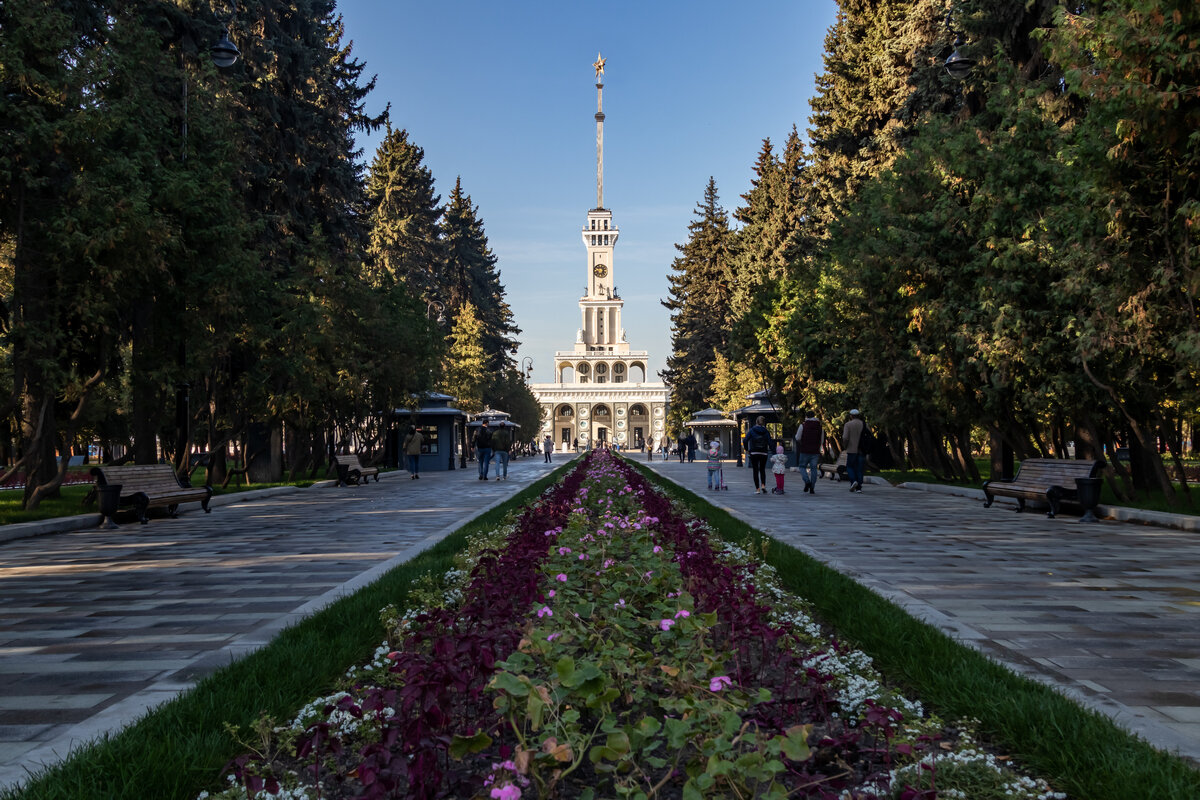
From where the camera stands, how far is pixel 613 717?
3.12 metres

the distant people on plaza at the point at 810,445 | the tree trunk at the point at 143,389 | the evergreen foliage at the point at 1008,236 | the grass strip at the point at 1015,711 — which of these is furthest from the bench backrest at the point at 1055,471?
the tree trunk at the point at 143,389

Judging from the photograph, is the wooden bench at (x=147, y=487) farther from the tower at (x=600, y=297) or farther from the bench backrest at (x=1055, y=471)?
the tower at (x=600, y=297)

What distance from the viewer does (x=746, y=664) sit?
4.43 meters

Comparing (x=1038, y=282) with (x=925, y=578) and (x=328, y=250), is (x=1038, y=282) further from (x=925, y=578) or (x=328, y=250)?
(x=328, y=250)

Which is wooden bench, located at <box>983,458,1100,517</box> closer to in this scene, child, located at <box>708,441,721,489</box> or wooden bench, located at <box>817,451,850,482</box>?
child, located at <box>708,441,721,489</box>

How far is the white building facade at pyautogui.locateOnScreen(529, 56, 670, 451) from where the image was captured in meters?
121

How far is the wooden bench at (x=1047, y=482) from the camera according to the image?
13039mm

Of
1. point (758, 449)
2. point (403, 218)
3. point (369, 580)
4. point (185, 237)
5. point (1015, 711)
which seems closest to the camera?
point (1015, 711)

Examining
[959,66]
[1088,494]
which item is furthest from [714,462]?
[1088,494]

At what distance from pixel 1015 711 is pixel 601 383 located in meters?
125

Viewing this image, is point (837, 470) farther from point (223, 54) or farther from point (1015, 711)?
point (1015, 711)

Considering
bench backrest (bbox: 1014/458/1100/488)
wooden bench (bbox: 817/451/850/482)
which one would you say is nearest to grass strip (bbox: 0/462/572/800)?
bench backrest (bbox: 1014/458/1100/488)

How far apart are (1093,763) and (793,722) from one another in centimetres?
106

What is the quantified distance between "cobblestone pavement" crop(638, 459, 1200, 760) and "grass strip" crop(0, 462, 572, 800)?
3.37 m
